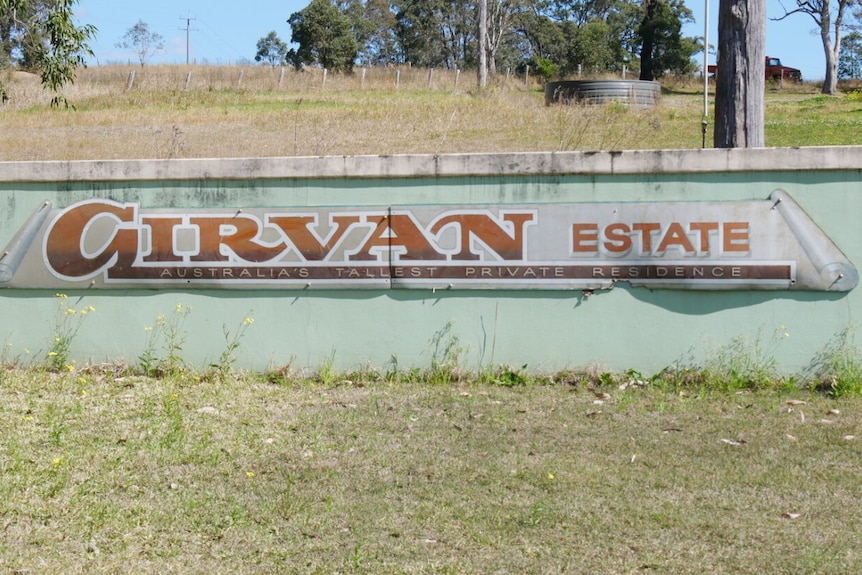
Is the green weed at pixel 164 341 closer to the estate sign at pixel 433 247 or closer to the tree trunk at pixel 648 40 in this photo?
the estate sign at pixel 433 247

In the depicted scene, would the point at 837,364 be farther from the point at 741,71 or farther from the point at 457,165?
the point at 457,165

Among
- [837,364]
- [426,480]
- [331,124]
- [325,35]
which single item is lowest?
[426,480]

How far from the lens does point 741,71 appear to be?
8.27 metres

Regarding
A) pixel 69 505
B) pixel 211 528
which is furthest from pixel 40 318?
pixel 211 528

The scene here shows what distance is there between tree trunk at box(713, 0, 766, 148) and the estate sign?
121 cm

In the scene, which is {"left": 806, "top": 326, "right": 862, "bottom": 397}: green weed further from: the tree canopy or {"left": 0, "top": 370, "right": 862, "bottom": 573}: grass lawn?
the tree canopy

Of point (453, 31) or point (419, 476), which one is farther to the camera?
point (453, 31)

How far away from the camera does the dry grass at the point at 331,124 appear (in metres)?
15.4

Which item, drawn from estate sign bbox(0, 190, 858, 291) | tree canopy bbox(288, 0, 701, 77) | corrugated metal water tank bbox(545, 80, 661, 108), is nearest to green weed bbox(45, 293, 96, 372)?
estate sign bbox(0, 190, 858, 291)

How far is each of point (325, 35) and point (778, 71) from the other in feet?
83.0

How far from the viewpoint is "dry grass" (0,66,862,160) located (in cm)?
1539

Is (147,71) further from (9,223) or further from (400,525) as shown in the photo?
(400,525)

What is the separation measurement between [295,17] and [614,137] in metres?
45.9

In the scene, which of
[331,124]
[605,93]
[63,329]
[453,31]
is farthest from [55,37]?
[453,31]
